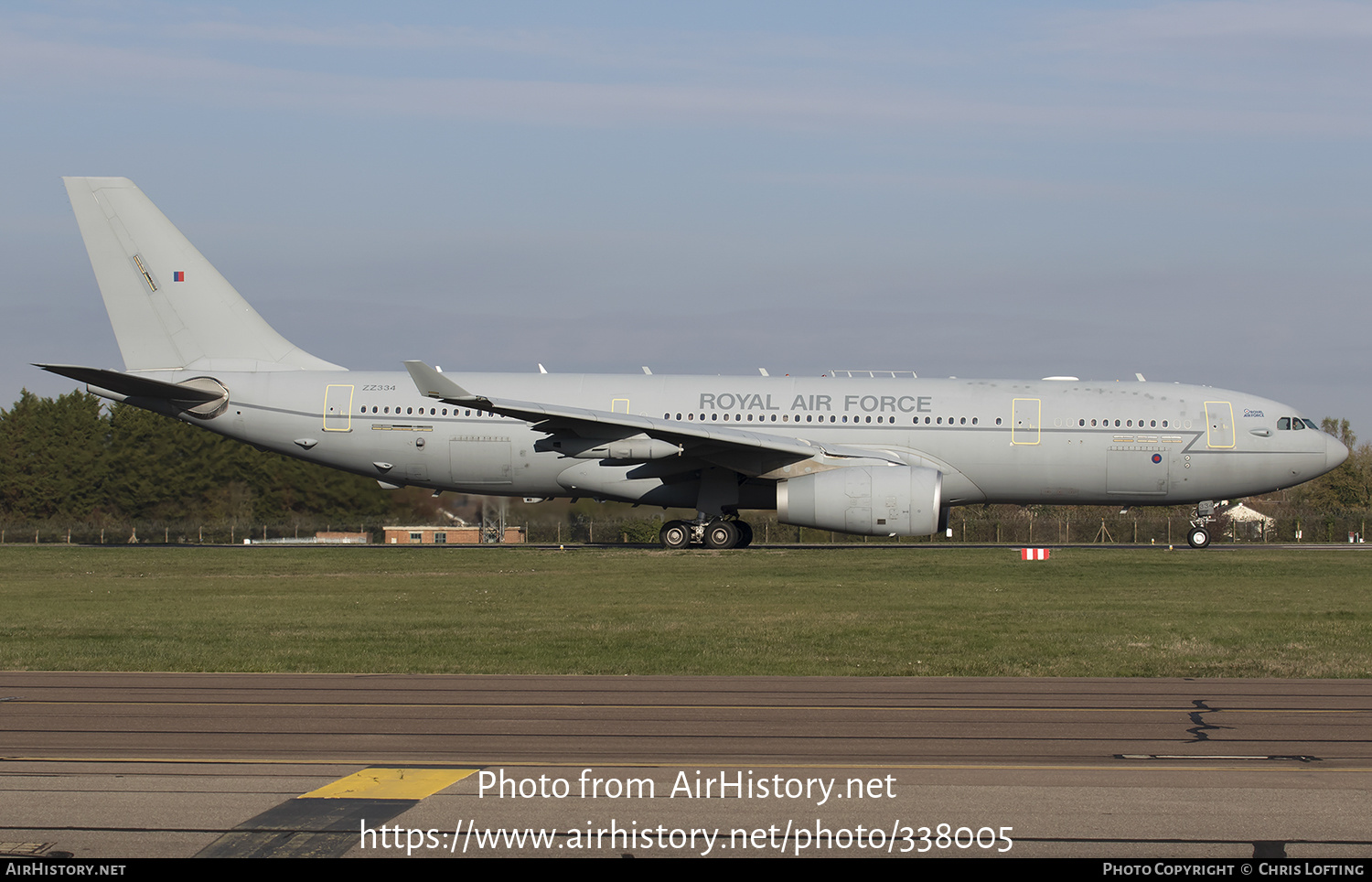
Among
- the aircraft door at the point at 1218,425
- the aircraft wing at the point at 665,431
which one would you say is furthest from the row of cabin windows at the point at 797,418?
the aircraft door at the point at 1218,425

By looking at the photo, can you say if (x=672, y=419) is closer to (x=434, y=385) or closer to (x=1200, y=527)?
(x=434, y=385)

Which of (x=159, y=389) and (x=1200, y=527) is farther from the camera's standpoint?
(x=1200, y=527)

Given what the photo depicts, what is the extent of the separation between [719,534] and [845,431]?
3.90 meters

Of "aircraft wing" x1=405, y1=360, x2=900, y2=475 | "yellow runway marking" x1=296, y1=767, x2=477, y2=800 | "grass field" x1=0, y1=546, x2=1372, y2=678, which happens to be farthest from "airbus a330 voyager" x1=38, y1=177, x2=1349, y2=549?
"yellow runway marking" x1=296, y1=767, x2=477, y2=800

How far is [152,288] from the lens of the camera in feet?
102

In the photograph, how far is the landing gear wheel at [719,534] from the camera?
30.0 m

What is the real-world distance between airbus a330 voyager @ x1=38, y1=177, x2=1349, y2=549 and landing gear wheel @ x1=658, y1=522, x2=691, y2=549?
4cm

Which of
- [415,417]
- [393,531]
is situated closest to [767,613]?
[415,417]

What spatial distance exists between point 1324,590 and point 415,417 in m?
19.8

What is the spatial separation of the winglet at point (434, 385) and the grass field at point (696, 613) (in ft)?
11.5

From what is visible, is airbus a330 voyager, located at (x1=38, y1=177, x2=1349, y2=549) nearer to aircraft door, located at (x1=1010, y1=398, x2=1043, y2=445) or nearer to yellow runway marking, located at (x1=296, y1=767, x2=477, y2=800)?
aircraft door, located at (x1=1010, y1=398, x2=1043, y2=445)

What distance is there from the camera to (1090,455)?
30.2 metres

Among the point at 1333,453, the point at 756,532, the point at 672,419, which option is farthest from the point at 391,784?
the point at 756,532

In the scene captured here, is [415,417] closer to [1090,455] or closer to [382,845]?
[1090,455]
